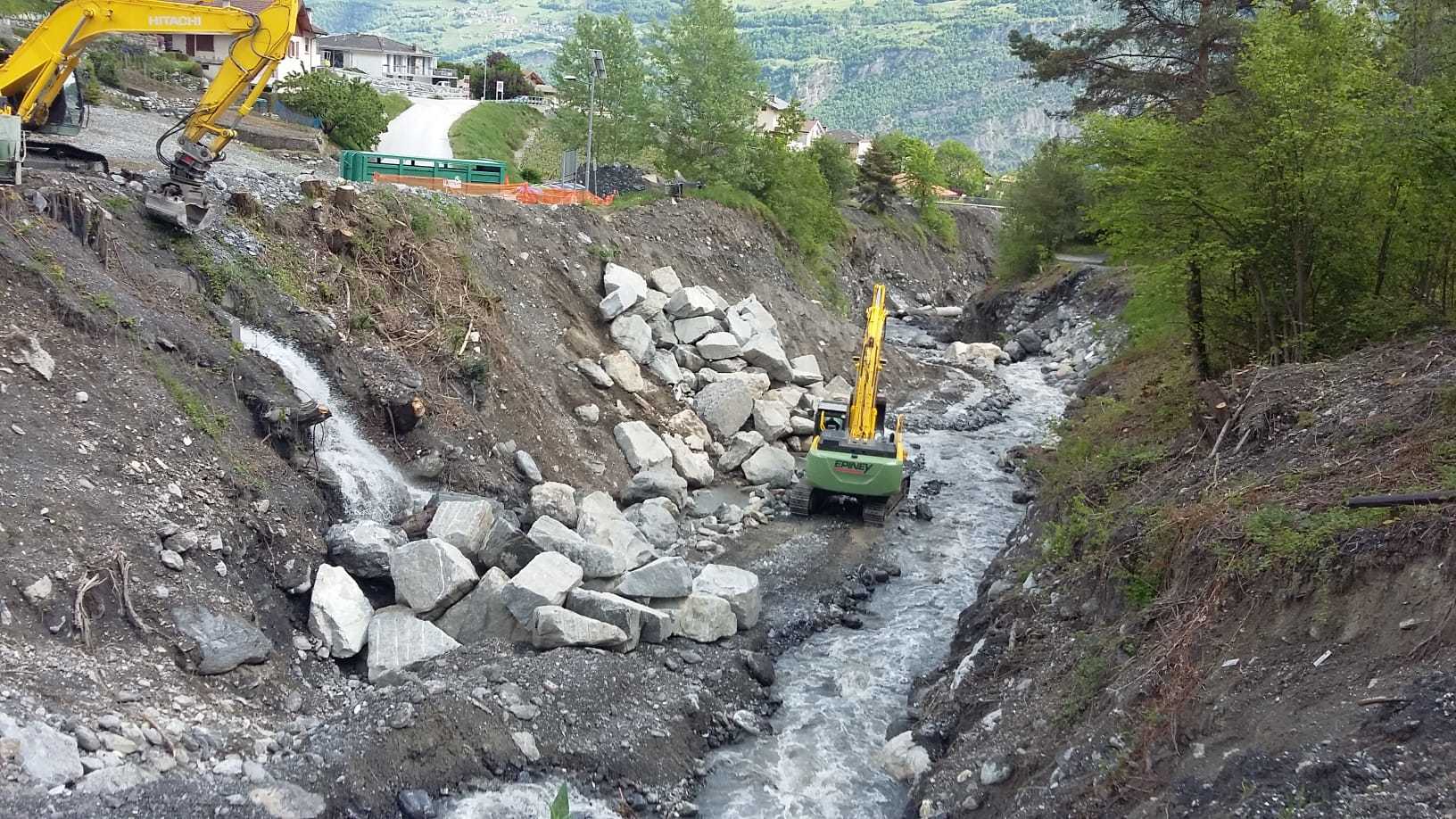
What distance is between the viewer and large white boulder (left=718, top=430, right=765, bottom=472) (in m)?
24.1

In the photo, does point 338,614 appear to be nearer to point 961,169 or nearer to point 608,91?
point 608,91

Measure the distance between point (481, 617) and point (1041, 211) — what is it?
42.2 metres

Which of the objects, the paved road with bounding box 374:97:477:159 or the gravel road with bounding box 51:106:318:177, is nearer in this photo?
the gravel road with bounding box 51:106:318:177

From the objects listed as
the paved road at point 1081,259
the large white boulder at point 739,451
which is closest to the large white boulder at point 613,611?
the large white boulder at point 739,451

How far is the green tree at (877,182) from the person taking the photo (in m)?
67.2

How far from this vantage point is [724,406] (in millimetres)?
25297

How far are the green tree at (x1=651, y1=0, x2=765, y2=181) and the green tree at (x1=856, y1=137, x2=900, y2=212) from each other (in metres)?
26.1

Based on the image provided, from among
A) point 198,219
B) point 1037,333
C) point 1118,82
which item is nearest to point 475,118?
point 1037,333

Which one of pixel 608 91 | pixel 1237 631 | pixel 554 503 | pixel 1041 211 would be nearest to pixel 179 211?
pixel 554 503

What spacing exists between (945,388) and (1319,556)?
81.7ft

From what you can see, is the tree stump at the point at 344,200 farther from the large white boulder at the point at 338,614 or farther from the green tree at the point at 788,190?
the green tree at the point at 788,190

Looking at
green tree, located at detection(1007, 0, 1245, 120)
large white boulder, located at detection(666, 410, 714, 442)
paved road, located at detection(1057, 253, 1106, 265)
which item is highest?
green tree, located at detection(1007, 0, 1245, 120)

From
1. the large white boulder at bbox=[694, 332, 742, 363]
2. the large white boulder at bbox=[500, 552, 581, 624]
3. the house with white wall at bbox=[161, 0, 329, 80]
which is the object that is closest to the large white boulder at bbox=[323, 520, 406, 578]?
the large white boulder at bbox=[500, 552, 581, 624]

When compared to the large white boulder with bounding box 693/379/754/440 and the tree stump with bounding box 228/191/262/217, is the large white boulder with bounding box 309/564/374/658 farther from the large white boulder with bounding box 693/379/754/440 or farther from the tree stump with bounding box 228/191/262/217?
the large white boulder with bounding box 693/379/754/440
